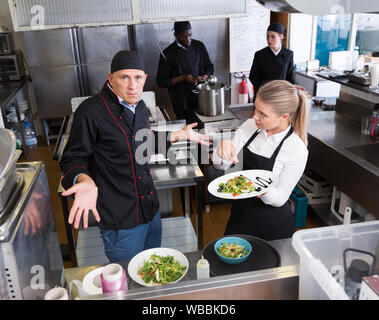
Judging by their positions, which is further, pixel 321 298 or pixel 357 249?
pixel 357 249

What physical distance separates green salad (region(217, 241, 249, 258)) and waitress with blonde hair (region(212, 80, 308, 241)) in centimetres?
42

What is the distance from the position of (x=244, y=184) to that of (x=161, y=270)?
691 millimetres

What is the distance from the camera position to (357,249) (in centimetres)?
118

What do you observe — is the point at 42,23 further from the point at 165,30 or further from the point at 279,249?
the point at 165,30

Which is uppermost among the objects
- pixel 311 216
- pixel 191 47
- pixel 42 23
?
pixel 42 23

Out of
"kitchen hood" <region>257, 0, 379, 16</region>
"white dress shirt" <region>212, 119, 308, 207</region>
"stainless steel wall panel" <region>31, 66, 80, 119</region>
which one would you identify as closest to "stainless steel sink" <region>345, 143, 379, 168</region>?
"white dress shirt" <region>212, 119, 308, 207</region>

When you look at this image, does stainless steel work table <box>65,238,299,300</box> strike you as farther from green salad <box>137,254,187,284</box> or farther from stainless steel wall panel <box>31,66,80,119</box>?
stainless steel wall panel <box>31,66,80,119</box>

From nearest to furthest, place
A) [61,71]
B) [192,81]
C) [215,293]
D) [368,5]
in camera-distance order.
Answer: [368,5] → [215,293] → [192,81] → [61,71]

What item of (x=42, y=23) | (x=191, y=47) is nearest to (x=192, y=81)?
(x=191, y=47)

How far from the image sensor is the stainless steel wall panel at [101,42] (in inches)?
212

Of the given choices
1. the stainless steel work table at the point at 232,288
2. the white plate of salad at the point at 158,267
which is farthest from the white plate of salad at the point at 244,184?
the stainless steel work table at the point at 232,288

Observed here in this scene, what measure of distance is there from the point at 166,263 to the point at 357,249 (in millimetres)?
731

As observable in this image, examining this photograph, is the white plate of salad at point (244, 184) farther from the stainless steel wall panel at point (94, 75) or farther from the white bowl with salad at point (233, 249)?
the stainless steel wall panel at point (94, 75)

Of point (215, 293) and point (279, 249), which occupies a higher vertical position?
point (215, 293)
